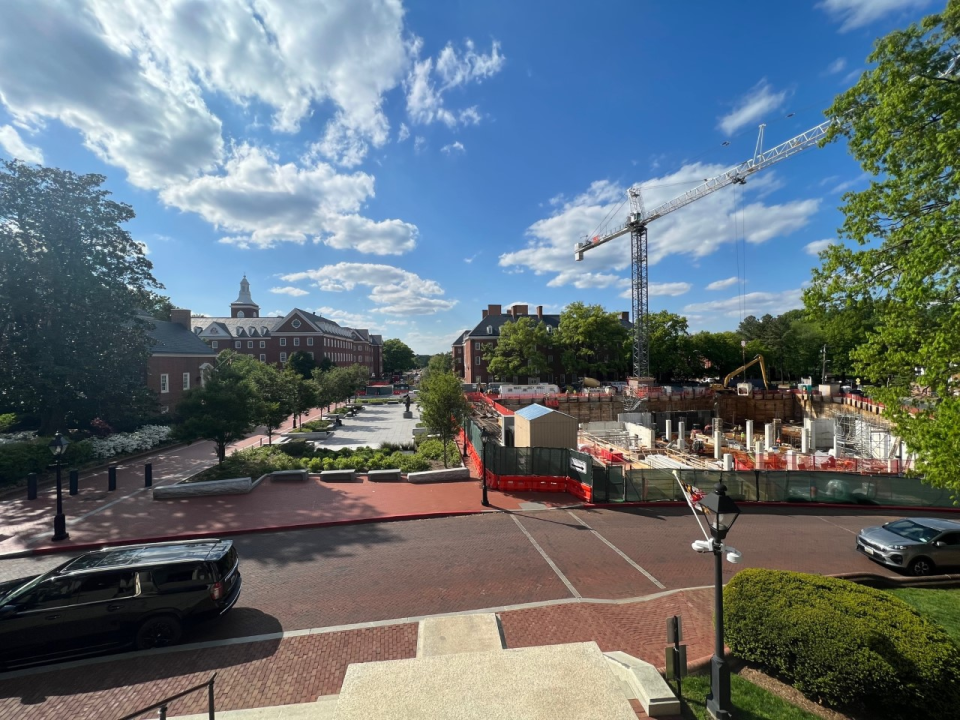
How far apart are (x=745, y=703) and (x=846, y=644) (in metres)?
1.53

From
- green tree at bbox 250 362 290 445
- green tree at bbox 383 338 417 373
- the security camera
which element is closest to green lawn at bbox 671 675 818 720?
the security camera

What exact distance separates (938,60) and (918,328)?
5498mm

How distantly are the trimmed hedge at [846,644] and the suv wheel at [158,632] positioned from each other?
359 inches

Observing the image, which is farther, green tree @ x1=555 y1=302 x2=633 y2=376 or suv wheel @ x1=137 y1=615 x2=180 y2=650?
green tree @ x1=555 y1=302 x2=633 y2=376

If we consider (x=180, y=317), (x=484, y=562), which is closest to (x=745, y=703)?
(x=484, y=562)

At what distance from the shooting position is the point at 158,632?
713 cm

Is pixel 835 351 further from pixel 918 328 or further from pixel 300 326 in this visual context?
pixel 300 326

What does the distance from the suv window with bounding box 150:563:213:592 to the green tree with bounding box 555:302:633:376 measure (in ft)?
176

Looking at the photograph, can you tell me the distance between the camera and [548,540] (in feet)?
38.9

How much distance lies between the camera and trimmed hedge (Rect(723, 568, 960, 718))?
521 cm

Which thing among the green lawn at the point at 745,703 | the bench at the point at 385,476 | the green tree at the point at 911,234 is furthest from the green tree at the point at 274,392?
the green tree at the point at 911,234

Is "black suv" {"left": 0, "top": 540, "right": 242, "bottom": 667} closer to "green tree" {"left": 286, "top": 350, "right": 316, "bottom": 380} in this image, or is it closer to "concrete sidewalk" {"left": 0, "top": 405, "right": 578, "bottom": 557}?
"concrete sidewalk" {"left": 0, "top": 405, "right": 578, "bottom": 557}

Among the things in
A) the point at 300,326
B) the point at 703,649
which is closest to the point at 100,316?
the point at 703,649

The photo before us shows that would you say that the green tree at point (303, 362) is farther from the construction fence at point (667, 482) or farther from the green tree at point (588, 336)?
the construction fence at point (667, 482)
